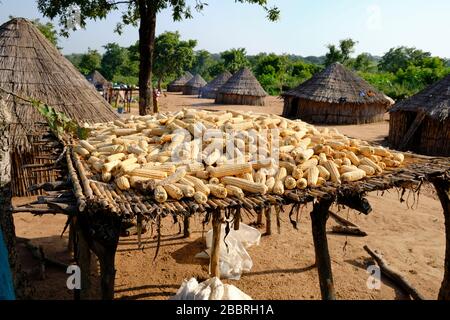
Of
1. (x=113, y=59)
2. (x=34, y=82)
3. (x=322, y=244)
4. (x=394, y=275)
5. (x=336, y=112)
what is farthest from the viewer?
(x=113, y=59)

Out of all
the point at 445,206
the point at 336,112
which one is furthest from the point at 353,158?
the point at 336,112

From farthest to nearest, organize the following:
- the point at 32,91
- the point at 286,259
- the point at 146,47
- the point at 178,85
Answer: the point at 178,85
the point at 146,47
the point at 32,91
the point at 286,259

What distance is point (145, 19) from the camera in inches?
432

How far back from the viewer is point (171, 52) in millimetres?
46656

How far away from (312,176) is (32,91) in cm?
872

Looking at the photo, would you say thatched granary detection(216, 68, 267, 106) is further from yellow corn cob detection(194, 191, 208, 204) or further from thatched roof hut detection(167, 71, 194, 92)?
yellow corn cob detection(194, 191, 208, 204)

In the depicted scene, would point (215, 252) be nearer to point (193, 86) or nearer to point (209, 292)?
point (209, 292)

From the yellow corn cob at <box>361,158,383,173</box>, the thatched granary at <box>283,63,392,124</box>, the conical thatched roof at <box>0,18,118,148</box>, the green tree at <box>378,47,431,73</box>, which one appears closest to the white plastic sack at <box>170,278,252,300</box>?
the yellow corn cob at <box>361,158,383,173</box>

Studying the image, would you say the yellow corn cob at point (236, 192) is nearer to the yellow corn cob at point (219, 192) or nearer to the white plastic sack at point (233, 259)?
the yellow corn cob at point (219, 192)

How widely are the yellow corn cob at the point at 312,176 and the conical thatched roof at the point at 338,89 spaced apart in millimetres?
20550

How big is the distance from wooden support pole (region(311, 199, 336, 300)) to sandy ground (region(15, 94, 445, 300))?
1095 mm

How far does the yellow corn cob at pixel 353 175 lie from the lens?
4.02 metres

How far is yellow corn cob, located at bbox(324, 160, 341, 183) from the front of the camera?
4.03m

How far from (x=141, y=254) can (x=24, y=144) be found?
4.73 meters
